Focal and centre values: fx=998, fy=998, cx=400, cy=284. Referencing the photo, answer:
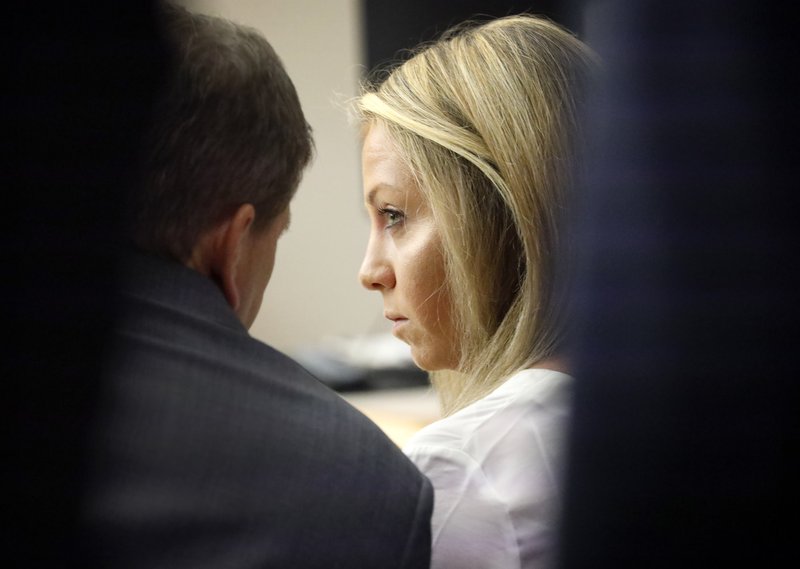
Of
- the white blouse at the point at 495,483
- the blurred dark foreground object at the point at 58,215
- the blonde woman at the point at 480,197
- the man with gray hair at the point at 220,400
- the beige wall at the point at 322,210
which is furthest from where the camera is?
the beige wall at the point at 322,210

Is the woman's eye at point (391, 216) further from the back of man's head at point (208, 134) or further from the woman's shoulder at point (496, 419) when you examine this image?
the back of man's head at point (208, 134)

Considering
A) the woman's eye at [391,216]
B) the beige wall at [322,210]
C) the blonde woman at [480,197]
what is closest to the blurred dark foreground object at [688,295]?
the blonde woman at [480,197]

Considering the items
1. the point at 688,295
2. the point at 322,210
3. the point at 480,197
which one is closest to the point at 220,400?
the point at 688,295

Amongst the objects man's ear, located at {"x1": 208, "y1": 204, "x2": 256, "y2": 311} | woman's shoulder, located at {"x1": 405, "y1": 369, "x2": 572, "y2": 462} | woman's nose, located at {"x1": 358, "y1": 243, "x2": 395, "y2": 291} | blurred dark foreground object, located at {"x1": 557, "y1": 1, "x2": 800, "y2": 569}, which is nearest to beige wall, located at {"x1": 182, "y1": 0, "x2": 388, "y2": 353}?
woman's nose, located at {"x1": 358, "y1": 243, "x2": 395, "y2": 291}

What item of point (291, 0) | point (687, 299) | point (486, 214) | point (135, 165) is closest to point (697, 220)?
point (687, 299)

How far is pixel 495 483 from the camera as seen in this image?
801mm

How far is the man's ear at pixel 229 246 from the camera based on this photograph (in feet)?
2.17

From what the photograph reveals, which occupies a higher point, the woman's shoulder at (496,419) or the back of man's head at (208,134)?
the back of man's head at (208,134)

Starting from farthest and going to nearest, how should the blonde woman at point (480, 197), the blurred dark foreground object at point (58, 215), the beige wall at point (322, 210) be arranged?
the beige wall at point (322, 210), the blonde woman at point (480, 197), the blurred dark foreground object at point (58, 215)

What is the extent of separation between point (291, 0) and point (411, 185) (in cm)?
237

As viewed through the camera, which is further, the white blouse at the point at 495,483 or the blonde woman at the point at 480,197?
the blonde woman at the point at 480,197

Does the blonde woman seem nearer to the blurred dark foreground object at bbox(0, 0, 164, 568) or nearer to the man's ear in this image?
the man's ear

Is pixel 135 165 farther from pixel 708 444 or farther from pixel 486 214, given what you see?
pixel 486 214

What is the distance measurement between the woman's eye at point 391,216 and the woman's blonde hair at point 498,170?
0.15 ft
